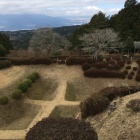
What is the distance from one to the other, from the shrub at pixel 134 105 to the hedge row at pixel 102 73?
723 inches

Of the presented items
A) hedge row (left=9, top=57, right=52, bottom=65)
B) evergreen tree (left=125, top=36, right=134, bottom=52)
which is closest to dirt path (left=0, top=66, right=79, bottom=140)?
hedge row (left=9, top=57, right=52, bottom=65)

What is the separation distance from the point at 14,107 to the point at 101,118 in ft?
38.3

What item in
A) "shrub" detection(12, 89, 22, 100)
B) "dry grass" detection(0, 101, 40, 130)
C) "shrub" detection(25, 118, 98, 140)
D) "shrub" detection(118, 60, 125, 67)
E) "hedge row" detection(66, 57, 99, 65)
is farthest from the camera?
"hedge row" detection(66, 57, 99, 65)

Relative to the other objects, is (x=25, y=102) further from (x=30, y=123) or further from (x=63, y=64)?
(x=63, y=64)

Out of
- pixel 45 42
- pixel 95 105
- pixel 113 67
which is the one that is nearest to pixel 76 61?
pixel 113 67

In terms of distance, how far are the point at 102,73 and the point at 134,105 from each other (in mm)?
19133

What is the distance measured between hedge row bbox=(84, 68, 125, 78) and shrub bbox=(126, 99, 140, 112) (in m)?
18.4

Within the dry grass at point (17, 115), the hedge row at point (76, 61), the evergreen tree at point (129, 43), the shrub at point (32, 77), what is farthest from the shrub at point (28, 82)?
the evergreen tree at point (129, 43)

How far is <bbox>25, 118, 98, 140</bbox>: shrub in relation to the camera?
11.5 metres

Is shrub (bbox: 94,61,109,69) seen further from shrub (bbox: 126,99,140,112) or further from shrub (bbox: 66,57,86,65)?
shrub (bbox: 126,99,140,112)

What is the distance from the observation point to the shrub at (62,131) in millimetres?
11508

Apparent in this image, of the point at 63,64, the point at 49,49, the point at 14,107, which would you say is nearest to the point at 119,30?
the point at 49,49

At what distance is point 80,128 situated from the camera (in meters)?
12.0

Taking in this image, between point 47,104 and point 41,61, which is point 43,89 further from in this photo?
point 41,61
